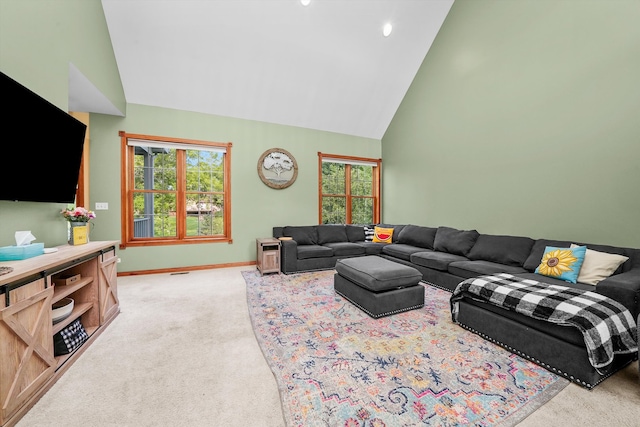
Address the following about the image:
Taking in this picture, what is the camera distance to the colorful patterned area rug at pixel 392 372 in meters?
1.41

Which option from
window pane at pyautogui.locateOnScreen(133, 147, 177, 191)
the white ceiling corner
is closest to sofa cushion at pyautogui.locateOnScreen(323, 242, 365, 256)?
window pane at pyautogui.locateOnScreen(133, 147, 177, 191)

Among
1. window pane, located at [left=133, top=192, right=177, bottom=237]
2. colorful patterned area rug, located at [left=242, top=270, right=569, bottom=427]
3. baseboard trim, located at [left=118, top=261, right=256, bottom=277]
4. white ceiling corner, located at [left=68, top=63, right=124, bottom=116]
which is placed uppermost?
white ceiling corner, located at [left=68, top=63, right=124, bottom=116]

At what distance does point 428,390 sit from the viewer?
62.6 inches

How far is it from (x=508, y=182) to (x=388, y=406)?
11.5 feet

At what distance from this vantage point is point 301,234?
4988 mm

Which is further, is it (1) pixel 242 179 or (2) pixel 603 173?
(1) pixel 242 179

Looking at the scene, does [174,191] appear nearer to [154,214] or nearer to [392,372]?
[154,214]

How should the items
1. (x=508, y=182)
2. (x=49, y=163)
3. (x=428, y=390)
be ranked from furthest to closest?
(x=508, y=182), (x=49, y=163), (x=428, y=390)

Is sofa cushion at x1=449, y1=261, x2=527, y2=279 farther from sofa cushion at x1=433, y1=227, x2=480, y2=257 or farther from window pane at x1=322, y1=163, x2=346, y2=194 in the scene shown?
window pane at x1=322, y1=163, x2=346, y2=194

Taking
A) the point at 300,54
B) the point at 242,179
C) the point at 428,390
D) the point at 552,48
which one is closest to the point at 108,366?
the point at 428,390

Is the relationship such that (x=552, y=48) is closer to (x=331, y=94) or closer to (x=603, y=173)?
(x=603, y=173)

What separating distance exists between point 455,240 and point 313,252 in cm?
233

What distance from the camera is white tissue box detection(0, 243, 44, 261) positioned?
1.75m

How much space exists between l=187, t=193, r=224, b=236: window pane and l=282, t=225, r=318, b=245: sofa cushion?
1.30 metres
